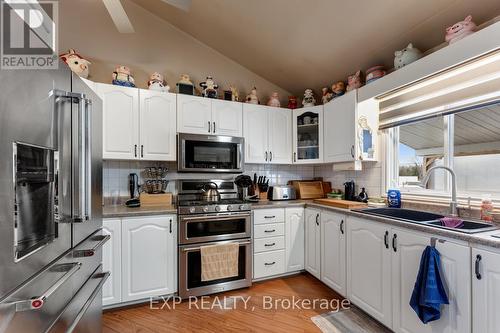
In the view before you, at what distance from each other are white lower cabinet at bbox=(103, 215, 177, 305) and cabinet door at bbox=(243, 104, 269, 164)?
1.25m

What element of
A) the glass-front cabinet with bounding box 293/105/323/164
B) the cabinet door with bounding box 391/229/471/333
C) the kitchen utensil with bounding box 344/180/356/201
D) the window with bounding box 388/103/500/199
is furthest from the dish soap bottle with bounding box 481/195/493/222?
the glass-front cabinet with bounding box 293/105/323/164

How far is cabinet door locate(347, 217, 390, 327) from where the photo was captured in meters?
1.68

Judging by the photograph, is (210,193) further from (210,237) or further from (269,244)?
(269,244)

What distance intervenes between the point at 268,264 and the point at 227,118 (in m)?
1.76

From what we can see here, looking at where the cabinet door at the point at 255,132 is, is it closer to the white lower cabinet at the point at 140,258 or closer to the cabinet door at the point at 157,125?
the cabinet door at the point at 157,125

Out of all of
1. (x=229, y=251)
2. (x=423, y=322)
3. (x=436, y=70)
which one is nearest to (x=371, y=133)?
(x=436, y=70)

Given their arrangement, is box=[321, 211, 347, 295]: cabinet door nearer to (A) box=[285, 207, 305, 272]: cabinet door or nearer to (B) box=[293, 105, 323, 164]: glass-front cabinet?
(A) box=[285, 207, 305, 272]: cabinet door

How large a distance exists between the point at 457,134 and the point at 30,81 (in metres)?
2.80

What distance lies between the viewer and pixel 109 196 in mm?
2469

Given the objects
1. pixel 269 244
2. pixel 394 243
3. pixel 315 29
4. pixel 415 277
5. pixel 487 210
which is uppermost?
pixel 315 29

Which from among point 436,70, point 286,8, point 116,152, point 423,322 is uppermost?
point 286,8

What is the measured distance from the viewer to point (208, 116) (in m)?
2.64

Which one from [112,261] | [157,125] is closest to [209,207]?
[112,261]

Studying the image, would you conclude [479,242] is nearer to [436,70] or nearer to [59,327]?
A: [436,70]
